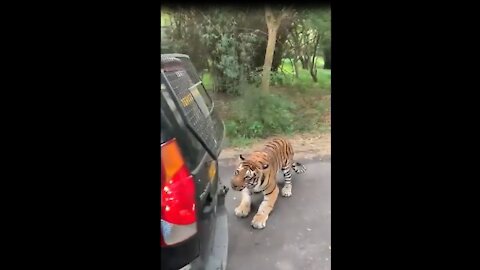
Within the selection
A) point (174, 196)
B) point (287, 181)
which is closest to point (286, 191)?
point (287, 181)

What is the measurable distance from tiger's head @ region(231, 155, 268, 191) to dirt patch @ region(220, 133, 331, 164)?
30 millimetres

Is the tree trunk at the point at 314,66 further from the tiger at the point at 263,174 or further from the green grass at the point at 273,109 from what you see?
the tiger at the point at 263,174

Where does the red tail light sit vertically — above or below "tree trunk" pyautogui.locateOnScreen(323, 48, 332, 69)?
below

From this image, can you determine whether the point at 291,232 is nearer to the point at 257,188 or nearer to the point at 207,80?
the point at 257,188

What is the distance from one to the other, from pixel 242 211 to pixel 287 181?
6.7 inches

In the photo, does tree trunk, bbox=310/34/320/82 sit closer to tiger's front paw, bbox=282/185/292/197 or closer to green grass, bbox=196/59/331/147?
green grass, bbox=196/59/331/147

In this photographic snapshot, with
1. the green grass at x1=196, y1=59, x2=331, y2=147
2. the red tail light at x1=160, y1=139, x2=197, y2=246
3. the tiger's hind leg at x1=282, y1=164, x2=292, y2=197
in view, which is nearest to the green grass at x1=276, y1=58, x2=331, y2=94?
the green grass at x1=196, y1=59, x2=331, y2=147

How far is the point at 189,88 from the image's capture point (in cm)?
116

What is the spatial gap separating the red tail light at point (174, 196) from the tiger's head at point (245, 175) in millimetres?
164

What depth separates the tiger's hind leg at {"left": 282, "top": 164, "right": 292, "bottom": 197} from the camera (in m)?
1.23

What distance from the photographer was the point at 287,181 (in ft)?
4.10
